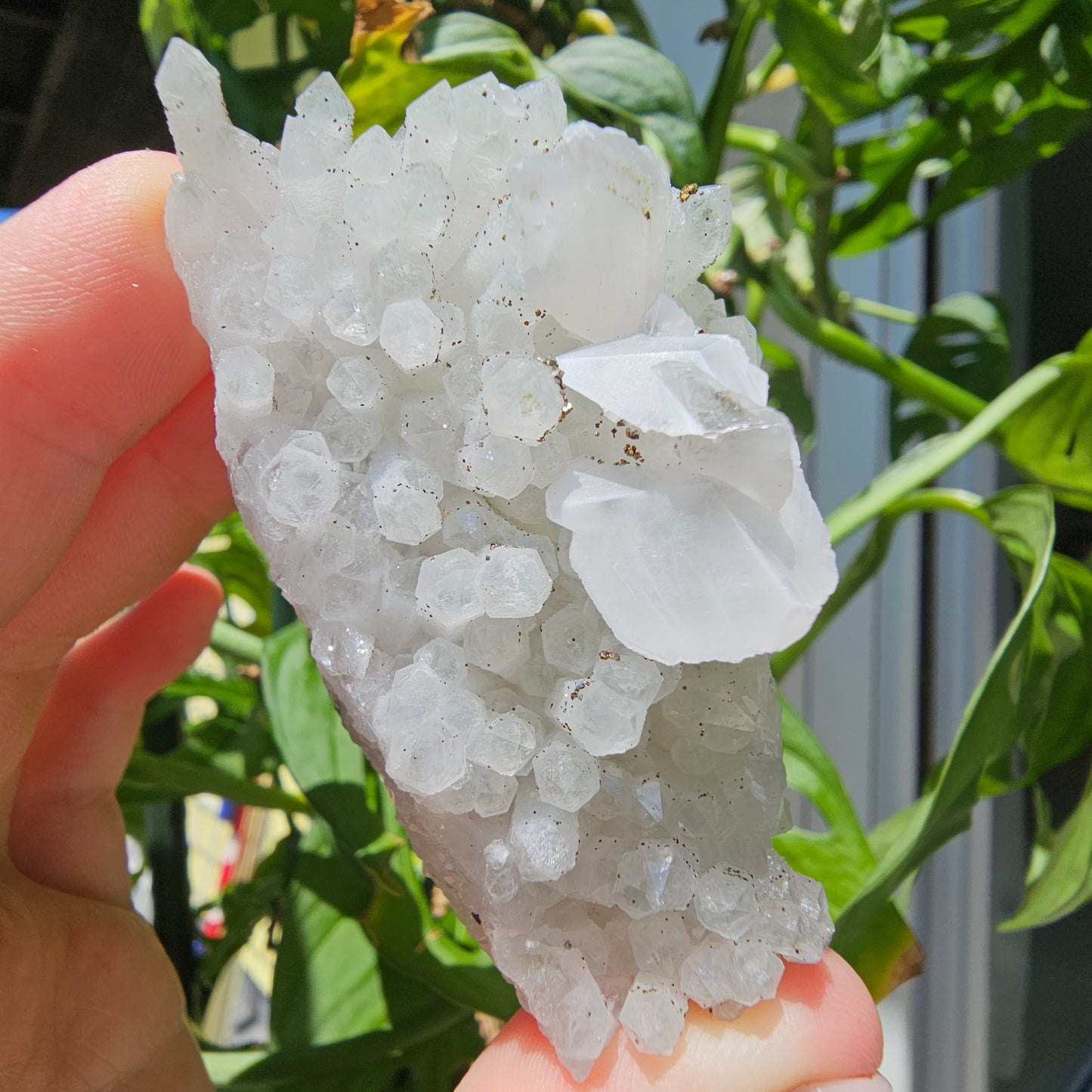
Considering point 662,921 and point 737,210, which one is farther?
point 737,210

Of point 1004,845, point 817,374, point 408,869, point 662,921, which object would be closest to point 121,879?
point 408,869

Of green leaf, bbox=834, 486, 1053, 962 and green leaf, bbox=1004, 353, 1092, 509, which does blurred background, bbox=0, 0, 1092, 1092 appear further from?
green leaf, bbox=834, 486, 1053, 962


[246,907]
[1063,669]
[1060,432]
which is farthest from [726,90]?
[246,907]

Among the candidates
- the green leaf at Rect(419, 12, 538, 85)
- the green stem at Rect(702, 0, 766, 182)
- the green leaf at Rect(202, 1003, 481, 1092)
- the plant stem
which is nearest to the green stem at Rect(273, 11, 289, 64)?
the plant stem

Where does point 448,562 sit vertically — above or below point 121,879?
above

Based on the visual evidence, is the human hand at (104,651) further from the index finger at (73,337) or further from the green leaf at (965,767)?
the green leaf at (965,767)

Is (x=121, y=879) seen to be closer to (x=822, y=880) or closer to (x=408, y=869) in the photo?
(x=408, y=869)

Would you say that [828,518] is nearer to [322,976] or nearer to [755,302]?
[755,302]

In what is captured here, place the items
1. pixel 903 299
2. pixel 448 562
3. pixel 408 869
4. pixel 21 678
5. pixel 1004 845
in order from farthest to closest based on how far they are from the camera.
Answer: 1. pixel 903 299
2. pixel 1004 845
3. pixel 408 869
4. pixel 21 678
5. pixel 448 562
